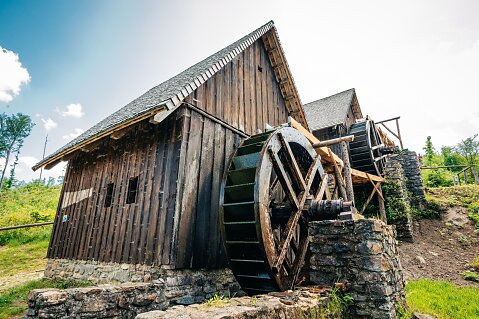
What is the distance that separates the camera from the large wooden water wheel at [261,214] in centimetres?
443

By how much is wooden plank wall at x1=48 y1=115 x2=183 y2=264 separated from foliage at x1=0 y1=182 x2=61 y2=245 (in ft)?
27.0

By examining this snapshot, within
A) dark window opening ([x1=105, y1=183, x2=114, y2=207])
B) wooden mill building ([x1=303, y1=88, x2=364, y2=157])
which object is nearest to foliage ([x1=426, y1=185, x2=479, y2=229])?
wooden mill building ([x1=303, y1=88, x2=364, y2=157])

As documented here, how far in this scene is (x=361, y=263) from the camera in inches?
133

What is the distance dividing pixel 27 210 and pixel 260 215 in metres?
20.0

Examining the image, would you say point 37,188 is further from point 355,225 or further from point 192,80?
point 355,225

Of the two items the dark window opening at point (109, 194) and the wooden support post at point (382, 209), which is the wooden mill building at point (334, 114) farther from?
the dark window opening at point (109, 194)

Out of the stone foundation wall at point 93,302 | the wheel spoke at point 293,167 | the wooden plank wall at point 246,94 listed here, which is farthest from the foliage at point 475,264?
the stone foundation wall at point 93,302

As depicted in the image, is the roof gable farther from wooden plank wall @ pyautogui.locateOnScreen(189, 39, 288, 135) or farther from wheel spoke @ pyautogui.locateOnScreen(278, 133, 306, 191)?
wheel spoke @ pyautogui.locateOnScreen(278, 133, 306, 191)

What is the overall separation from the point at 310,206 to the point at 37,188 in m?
31.7

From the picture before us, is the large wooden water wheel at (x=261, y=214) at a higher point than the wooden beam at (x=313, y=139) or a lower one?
lower

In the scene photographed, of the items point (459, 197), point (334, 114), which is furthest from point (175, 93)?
point (459, 197)

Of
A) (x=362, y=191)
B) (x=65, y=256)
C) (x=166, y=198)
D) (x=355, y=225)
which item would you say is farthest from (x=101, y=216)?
(x=362, y=191)

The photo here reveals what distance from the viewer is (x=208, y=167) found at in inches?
221

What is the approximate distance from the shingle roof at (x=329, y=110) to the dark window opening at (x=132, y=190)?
980 cm
